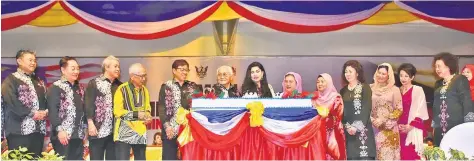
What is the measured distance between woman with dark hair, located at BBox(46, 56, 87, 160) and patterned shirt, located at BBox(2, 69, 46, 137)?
142 mm

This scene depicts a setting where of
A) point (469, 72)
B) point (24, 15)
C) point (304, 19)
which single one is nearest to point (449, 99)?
point (469, 72)

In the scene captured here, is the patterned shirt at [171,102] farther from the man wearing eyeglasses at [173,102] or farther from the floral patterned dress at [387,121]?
the floral patterned dress at [387,121]

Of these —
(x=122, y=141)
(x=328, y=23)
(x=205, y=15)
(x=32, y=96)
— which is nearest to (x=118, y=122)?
(x=122, y=141)

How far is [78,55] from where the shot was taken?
20.7ft

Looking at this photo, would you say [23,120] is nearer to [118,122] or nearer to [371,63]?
[118,122]

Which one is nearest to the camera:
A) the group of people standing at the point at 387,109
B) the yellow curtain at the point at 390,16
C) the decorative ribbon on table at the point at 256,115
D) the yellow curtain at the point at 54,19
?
the decorative ribbon on table at the point at 256,115

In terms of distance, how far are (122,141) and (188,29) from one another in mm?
1299

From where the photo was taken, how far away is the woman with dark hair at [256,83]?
5.50 metres

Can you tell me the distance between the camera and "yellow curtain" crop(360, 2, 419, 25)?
20.2 feet

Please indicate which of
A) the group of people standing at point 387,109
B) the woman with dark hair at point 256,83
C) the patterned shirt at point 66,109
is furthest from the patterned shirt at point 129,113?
the group of people standing at point 387,109

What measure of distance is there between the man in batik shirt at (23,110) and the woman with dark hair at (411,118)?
3053 mm

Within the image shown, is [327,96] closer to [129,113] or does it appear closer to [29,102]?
[129,113]

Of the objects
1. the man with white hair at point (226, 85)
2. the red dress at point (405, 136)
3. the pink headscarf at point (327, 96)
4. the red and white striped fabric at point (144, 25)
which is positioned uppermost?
the red and white striped fabric at point (144, 25)

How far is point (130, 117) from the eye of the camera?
552 centimetres
